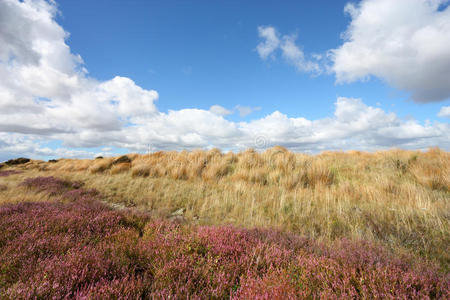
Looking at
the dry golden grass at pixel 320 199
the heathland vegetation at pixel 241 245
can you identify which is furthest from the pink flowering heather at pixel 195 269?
the dry golden grass at pixel 320 199

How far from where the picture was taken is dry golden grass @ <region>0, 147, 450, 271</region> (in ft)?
12.8

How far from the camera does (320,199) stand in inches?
226

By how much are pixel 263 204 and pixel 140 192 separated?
484 cm

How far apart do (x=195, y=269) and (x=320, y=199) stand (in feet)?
15.4

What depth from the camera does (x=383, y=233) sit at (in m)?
3.86

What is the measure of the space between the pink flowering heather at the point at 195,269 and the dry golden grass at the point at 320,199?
108 centimetres

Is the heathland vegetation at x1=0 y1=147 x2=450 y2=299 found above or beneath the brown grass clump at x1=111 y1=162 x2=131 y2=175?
beneath

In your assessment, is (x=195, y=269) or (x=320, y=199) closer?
(x=195, y=269)

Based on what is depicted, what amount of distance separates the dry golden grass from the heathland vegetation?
1.6 inches

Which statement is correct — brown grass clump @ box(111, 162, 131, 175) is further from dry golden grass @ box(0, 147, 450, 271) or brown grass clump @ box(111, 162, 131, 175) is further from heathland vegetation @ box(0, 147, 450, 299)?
heathland vegetation @ box(0, 147, 450, 299)

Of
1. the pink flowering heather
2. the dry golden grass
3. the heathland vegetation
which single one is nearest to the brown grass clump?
the dry golden grass

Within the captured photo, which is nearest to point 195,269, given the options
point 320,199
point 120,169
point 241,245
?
point 241,245

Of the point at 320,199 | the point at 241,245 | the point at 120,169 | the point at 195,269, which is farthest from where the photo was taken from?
the point at 120,169

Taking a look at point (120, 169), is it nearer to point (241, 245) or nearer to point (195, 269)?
point (241, 245)
